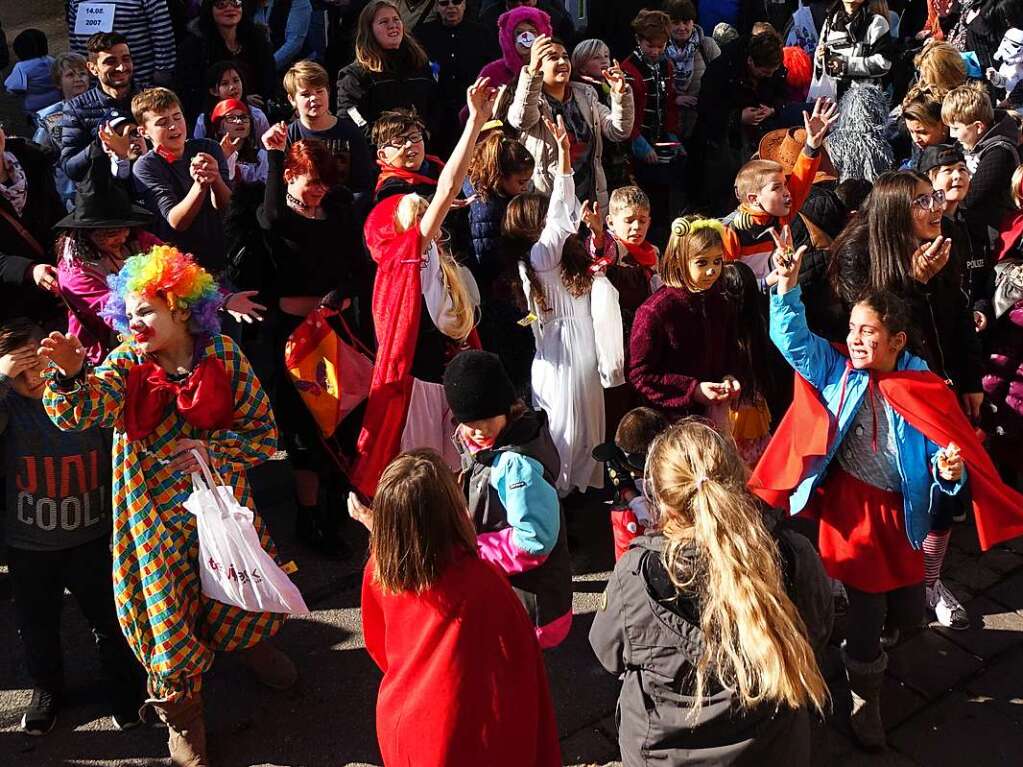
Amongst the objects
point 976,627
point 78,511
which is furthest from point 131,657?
point 976,627

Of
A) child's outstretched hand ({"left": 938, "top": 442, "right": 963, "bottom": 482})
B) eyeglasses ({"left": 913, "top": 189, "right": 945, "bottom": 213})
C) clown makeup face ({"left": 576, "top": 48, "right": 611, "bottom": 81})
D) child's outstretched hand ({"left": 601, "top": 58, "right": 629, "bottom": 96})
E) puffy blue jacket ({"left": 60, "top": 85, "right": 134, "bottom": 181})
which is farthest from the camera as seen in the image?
clown makeup face ({"left": 576, "top": 48, "right": 611, "bottom": 81})

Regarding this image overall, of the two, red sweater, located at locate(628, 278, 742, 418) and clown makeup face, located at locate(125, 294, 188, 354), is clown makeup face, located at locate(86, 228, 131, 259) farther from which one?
red sweater, located at locate(628, 278, 742, 418)

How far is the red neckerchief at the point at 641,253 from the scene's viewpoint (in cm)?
532

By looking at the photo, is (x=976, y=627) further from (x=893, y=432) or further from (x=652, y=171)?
(x=652, y=171)

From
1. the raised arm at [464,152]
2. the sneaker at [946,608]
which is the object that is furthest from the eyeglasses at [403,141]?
the sneaker at [946,608]

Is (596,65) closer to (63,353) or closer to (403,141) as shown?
(403,141)

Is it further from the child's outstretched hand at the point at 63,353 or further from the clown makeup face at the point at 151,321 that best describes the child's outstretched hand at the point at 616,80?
the child's outstretched hand at the point at 63,353

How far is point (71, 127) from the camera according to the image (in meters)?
6.13

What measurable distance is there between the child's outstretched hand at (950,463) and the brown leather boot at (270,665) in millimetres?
2514

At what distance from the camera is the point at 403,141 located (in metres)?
5.34

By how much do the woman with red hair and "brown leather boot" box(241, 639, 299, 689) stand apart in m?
0.95

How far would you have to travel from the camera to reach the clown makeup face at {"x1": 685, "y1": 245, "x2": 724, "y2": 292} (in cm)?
476

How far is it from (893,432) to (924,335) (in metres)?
1.07

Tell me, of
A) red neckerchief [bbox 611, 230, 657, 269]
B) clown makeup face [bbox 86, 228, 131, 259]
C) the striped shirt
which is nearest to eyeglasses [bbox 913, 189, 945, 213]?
red neckerchief [bbox 611, 230, 657, 269]
